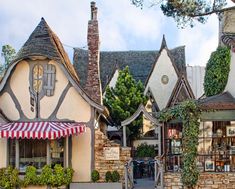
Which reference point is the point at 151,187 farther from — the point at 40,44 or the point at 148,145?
the point at 148,145

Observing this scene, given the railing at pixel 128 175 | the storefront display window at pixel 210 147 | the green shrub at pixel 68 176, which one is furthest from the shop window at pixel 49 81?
the storefront display window at pixel 210 147

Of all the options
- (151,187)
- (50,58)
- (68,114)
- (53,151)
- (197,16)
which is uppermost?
(197,16)

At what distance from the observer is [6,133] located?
61.5ft

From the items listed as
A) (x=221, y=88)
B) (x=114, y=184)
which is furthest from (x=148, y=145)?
(x=114, y=184)

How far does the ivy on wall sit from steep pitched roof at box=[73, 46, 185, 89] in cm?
1344

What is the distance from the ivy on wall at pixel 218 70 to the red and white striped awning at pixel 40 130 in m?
7.67

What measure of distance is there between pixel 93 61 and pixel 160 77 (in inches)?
562

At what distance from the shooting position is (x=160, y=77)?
3716cm

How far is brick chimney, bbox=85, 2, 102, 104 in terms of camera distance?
2297 cm

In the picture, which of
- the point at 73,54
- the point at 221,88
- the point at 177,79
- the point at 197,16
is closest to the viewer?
the point at 197,16

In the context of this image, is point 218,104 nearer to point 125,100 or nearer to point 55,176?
point 55,176

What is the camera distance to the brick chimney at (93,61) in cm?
2297

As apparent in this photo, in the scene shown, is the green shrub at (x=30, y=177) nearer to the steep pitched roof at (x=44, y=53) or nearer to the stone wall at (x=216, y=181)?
the steep pitched roof at (x=44, y=53)

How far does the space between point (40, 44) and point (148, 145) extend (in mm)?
14060
